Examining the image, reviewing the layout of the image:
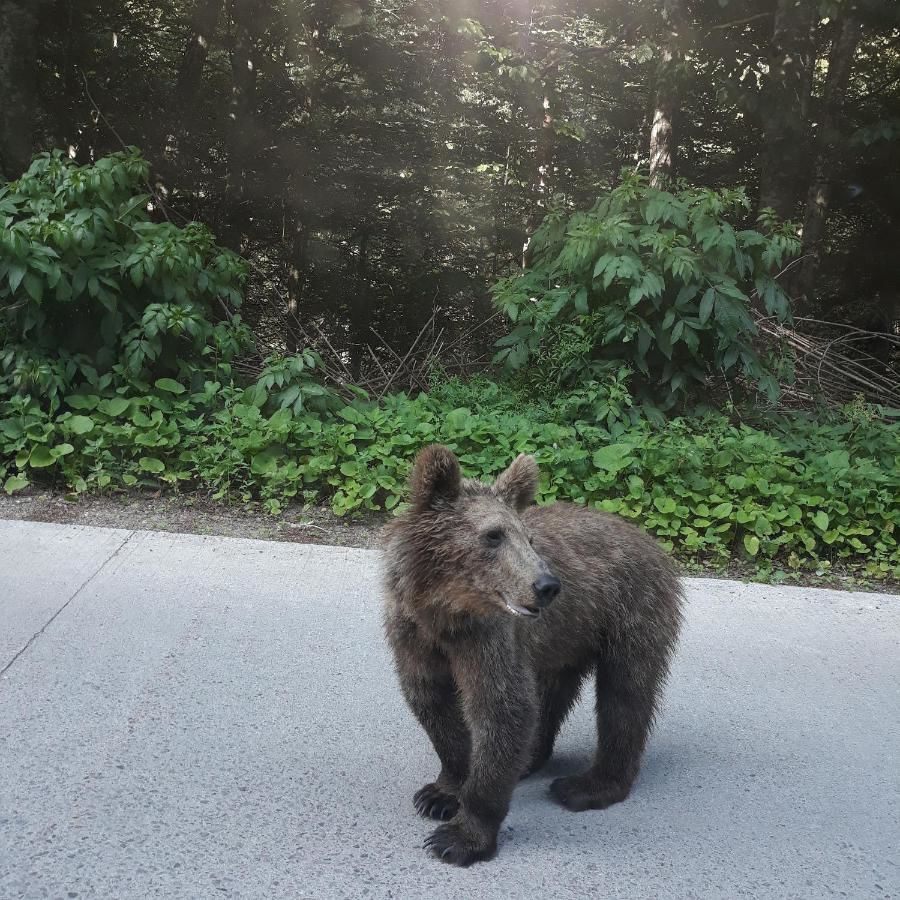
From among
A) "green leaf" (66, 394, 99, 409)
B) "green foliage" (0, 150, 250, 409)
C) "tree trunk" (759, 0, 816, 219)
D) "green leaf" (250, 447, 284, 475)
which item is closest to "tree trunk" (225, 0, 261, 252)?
"green foliage" (0, 150, 250, 409)

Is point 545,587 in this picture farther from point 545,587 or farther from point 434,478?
point 434,478

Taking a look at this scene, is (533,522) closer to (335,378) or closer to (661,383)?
(661,383)

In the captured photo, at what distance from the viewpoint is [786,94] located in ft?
30.1

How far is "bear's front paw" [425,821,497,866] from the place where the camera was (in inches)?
112

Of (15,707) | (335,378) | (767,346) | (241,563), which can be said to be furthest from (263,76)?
(15,707)

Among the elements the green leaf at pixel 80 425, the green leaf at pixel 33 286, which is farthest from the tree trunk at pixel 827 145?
the green leaf at pixel 33 286

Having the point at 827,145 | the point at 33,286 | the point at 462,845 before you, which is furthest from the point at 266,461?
the point at 827,145

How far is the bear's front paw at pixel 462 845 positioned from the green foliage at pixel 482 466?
285cm

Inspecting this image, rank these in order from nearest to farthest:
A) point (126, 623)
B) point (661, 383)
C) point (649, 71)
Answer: point (126, 623), point (661, 383), point (649, 71)

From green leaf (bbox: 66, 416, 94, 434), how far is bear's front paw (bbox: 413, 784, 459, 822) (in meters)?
3.59

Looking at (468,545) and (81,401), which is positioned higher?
(468,545)

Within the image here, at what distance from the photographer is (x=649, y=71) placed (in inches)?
420

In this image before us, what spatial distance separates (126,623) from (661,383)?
13.2 feet

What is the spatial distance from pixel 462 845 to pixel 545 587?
2.86 feet
